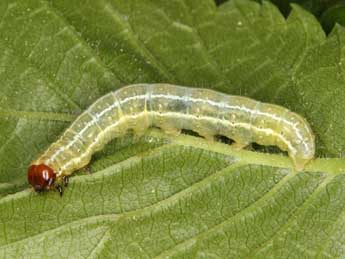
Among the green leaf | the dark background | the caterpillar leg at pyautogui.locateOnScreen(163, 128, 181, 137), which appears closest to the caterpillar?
the caterpillar leg at pyautogui.locateOnScreen(163, 128, 181, 137)

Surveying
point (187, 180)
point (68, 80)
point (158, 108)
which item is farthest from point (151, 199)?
point (68, 80)

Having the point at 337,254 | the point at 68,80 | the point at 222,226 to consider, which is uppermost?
the point at 68,80

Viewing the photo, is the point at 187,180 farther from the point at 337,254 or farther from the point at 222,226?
the point at 337,254

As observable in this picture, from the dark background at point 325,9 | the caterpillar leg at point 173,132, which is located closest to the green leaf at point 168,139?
the caterpillar leg at point 173,132

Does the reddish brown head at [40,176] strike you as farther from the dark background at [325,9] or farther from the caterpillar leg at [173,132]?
the dark background at [325,9]

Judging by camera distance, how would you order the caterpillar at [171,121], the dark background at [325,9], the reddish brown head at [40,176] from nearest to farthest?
the reddish brown head at [40,176] → the caterpillar at [171,121] → the dark background at [325,9]

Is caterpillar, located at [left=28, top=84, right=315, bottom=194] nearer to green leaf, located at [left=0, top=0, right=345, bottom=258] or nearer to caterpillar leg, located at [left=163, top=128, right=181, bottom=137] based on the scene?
caterpillar leg, located at [left=163, top=128, right=181, bottom=137]
